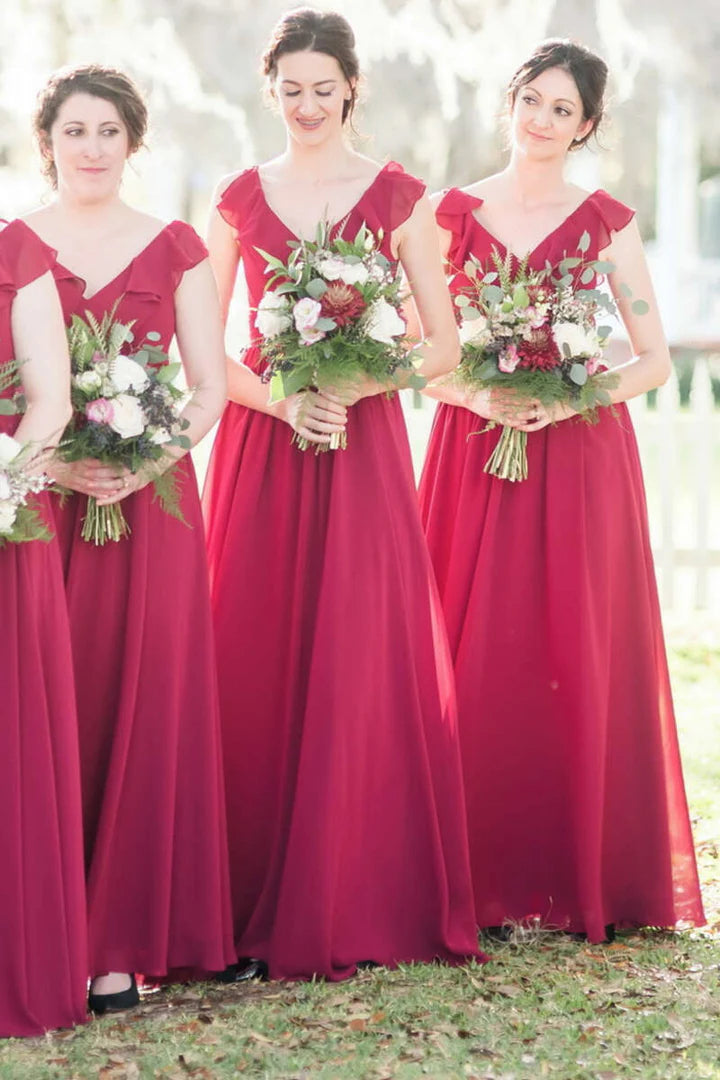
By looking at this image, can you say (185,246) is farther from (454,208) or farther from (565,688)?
(565,688)

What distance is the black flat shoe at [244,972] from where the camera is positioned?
16.7 feet

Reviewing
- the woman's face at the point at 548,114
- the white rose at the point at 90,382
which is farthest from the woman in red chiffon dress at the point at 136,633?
the woman's face at the point at 548,114

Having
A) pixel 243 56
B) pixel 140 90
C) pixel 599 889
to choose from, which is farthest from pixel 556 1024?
pixel 243 56

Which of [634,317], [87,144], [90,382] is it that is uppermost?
[87,144]

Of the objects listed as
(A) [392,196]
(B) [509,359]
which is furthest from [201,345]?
(B) [509,359]

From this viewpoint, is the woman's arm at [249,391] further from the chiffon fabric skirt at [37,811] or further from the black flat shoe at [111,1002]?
the black flat shoe at [111,1002]

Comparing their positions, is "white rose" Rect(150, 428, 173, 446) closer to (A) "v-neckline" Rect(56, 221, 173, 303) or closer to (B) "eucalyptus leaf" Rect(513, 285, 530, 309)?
(A) "v-neckline" Rect(56, 221, 173, 303)

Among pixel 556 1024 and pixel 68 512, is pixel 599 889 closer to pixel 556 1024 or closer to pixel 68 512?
pixel 556 1024

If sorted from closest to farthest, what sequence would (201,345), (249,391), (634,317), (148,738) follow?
(148,738) < (201,345) < (249,391) < (634,317)

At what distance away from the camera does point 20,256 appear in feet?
14.8

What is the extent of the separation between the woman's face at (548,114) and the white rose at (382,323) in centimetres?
106

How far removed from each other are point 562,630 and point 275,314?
1.55 meters

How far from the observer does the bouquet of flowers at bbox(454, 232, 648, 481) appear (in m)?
5.26

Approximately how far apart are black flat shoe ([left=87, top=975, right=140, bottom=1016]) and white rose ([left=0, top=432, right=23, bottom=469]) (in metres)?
1.74
